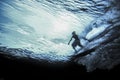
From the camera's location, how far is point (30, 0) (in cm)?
1562

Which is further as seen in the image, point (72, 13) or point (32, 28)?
point (32, 28)

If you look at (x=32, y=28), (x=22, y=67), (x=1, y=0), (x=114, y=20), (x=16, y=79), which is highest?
(x=32, y=28)

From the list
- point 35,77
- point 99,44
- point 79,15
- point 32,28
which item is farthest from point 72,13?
point 32,28

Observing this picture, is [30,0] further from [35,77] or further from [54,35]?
[54,35]

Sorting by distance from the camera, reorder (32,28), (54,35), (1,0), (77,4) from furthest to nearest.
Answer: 1. (32,28)
2. (54,35)
3. (1,0)
4. (77,4)

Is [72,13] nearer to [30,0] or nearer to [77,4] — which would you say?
[77,4]

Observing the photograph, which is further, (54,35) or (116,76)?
(54,35)

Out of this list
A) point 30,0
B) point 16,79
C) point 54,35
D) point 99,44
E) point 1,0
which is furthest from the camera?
point 54,35

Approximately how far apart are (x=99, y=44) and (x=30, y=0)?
8099 millimetres

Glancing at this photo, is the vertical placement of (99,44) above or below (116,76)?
above

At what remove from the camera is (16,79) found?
27.8ft

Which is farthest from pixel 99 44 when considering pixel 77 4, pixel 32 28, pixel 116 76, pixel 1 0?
pixel 32 28

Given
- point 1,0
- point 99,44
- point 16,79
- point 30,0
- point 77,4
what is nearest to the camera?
point 16,79

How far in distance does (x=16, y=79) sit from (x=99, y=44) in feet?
16.7
